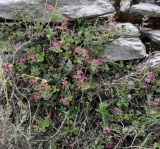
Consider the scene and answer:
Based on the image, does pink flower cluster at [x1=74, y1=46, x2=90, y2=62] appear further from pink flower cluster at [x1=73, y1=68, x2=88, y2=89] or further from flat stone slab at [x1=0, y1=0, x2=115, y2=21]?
flat stone slab at [x1=0, y1=0, x2=115, y2=21]

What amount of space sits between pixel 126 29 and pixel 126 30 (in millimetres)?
14

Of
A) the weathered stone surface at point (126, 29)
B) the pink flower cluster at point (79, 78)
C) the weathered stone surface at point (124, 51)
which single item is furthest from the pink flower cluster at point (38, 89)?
the weathered stone surface at point (126, 29)

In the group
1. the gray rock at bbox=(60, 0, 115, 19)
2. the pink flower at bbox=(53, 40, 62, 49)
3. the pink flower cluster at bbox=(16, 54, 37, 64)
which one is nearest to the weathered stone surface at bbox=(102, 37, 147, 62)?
the gray rock at bbox=(60, 0, 115, 19)

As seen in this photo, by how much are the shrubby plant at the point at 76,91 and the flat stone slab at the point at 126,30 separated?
0.08m

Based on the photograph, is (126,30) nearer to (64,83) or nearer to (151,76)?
(151,76)

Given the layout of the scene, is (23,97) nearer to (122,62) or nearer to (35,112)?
(35,112)

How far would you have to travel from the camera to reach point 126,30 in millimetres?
3938

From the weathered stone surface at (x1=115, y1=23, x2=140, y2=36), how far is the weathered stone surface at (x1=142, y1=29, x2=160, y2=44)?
0.12m

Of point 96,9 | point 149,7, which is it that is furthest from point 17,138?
point 149,7

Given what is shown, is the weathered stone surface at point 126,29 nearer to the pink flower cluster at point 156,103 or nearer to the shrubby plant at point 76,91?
the shrubby plant at point 76,91

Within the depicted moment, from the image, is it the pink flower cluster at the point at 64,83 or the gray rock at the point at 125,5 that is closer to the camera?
the pink flower cluster at the point at 64,83

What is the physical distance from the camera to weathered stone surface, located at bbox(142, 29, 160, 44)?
3961 mm

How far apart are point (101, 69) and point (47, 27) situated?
24.1 inches

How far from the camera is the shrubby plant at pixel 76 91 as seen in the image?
3.55m
